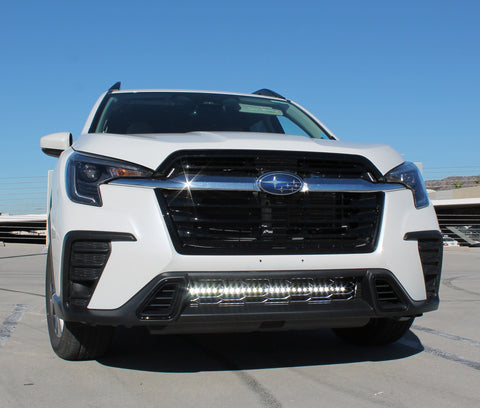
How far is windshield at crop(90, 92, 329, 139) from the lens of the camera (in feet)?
14.8

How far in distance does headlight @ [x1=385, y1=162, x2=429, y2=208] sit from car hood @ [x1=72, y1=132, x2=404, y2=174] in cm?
4

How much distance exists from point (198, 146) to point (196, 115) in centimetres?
162

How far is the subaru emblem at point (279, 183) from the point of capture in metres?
3.18

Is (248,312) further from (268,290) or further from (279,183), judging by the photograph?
(279,183)

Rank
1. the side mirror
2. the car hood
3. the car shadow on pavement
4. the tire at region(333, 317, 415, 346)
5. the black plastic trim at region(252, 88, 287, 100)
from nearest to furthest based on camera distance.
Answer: the car hood
the car shadow on pavement
the tire at region(333, 317, 415, 346)
the side mirror
the black plastic trim at region(252, 88, 287, 100)

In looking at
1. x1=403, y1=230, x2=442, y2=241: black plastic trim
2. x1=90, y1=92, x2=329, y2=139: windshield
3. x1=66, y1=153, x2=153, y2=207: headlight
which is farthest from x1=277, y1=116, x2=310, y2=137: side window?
x1=66, y1=153, x2=153, y2=207: headlight

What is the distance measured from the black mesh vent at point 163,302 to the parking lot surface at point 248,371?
0.39 metres

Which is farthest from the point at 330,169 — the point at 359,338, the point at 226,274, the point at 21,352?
the point at 21,352

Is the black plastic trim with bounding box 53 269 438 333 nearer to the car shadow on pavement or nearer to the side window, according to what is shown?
the car shadow on pavement

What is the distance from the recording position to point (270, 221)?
3.18m

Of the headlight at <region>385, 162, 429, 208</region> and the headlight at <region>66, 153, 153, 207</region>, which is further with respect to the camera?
the headlight at <region>385, 162, 429, 208</region>

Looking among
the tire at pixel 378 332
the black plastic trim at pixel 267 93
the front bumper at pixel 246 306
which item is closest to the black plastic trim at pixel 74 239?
the front bumper at pixel 246 306

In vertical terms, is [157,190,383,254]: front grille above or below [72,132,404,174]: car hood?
below

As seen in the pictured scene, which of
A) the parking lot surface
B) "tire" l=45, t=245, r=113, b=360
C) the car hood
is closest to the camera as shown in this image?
the parking lot surface
